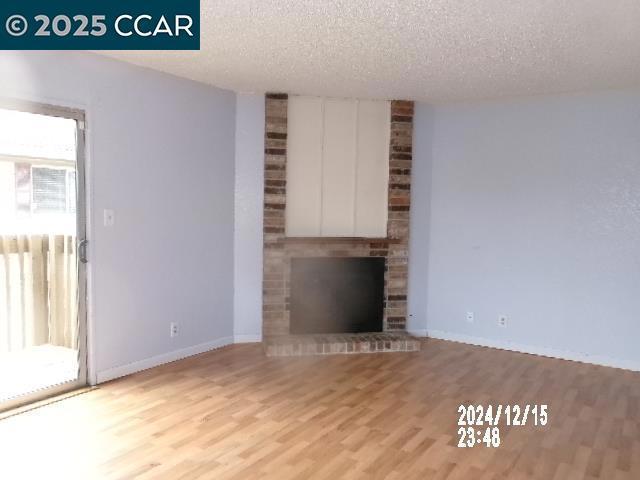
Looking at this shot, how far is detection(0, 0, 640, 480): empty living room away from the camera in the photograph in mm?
2904

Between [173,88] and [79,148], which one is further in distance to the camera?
[173,88]

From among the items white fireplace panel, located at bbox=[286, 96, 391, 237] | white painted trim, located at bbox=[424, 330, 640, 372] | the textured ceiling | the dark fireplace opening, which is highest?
the textured ceiling

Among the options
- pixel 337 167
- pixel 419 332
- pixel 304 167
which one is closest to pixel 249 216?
pixel 304 167

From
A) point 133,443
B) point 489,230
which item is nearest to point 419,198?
point 489,230

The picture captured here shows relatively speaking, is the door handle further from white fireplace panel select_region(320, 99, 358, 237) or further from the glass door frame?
white fireplace panel select_region(320, 99, 358, 237)

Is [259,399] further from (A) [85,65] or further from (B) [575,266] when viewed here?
(B) [575,266]

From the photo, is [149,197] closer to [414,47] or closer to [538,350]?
[414,47]

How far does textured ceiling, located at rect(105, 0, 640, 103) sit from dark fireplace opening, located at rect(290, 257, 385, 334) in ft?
5.60

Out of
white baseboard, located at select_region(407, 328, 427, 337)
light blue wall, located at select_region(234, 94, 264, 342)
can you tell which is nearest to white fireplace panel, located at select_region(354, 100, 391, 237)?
light blue wall, located at select_region(234, 94, 264, 342)

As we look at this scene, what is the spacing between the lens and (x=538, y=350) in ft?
16.0

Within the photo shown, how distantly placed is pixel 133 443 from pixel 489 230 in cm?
380

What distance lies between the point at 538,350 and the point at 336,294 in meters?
2.03

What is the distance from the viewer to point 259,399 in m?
3.57

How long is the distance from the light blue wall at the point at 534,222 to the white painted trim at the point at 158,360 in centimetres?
213
